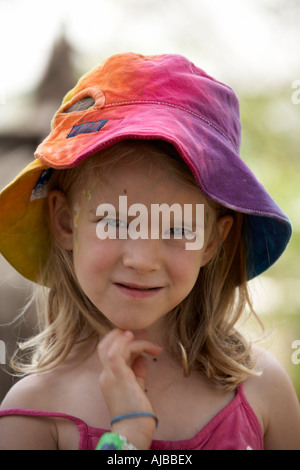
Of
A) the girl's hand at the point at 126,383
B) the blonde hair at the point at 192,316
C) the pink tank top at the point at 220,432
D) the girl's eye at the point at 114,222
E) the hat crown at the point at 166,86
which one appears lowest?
the pink tank top at the point at 220,432

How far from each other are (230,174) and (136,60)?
386 mm

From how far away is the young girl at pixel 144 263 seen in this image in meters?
1.23

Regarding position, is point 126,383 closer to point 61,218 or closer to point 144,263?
point 144,263

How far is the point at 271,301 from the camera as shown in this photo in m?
3.99

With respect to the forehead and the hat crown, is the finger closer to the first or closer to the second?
the forehead

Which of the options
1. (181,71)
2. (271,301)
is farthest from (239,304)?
(271,301)

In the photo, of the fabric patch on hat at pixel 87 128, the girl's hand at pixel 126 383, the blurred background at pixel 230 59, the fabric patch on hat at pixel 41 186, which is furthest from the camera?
the blurred background at pixel 230 59

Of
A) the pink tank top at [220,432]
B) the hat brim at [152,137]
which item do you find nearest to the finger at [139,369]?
the pink tank top at [220,432]

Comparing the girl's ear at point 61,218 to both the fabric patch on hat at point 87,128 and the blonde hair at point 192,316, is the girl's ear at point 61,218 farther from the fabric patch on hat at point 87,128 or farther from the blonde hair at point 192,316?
the fabric patch on hat at point 87,128

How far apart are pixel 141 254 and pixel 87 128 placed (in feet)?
1.09

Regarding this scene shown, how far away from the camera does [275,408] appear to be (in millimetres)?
1476

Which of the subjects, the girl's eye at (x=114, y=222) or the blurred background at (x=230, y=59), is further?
the blurred background at (x=230, y=59)

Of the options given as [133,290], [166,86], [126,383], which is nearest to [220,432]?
[126,383]

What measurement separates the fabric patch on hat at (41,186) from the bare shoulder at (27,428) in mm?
516
